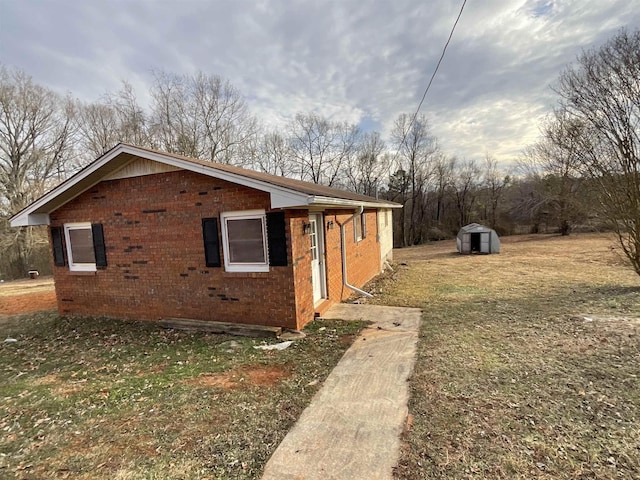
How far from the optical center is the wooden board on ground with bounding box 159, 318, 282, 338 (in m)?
5.48

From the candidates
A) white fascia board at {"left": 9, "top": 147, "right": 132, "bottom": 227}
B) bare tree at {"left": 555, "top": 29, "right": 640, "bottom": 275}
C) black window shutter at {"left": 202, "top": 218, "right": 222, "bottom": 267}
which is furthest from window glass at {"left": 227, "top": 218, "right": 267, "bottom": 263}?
bare tree at {"left": 555, "top": 29, "right": 640, "bottom": 275}

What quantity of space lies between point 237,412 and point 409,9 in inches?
290

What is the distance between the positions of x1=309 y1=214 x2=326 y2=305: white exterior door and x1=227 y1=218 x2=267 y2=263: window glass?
4.61 ft

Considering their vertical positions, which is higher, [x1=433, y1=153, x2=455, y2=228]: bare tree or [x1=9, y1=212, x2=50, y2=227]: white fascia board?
[x1=433, y1=153, x2=455, y2=228]: bare tree

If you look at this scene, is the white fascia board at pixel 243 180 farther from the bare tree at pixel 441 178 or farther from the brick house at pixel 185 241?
the bare tree at pixel 441 178

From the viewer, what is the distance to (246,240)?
575 centimetres

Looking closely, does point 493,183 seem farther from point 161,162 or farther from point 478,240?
point 161,162

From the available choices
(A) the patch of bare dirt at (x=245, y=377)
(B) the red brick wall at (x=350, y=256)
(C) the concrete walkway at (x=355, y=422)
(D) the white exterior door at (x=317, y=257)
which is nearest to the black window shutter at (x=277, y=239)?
(D) the white exterior door at (x=317, y=257)

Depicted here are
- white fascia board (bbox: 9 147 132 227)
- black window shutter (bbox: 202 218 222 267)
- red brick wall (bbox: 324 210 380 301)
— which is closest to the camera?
black window shutter (bbox: 202 218 222 267)

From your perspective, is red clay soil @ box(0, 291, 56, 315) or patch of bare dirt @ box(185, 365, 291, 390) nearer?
patch of bare dirt @ box(185, 365, 291, 390)

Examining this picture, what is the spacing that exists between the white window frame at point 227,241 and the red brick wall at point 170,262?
0.36ft

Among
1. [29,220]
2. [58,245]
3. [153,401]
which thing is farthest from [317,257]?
[29,220]

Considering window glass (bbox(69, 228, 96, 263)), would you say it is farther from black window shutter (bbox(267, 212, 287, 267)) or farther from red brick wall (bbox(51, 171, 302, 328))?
black window shutter (bbox(267, 212, 287, 267))

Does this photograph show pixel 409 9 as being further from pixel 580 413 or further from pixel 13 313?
pixel 13 313
